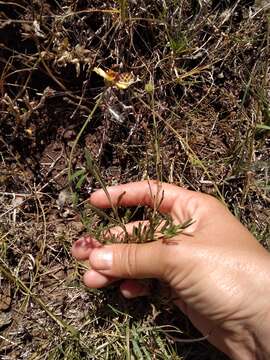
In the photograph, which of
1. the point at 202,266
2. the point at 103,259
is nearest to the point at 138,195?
the point at 103,259

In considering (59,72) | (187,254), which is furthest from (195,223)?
(59,72)

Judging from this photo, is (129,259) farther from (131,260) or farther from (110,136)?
(110,136)

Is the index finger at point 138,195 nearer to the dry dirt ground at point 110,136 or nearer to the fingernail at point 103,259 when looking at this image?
the dry dirt ground at point 110,136

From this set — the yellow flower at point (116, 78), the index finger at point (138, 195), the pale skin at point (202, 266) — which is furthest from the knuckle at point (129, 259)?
the yellow flower at point (116, 78)

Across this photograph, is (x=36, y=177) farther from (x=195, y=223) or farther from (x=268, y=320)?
(x=268, y=320)

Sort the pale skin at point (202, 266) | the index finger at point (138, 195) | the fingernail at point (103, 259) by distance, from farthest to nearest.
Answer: the index finger at point (138, 195) → the fingernail at point (103, 259) → the pale skin at point (202, 266)

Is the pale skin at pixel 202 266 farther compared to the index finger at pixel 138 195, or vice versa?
the index finger at pixel 138 195
